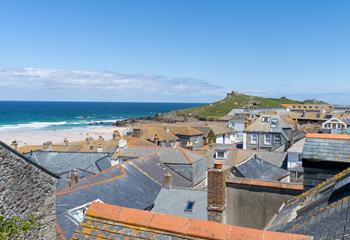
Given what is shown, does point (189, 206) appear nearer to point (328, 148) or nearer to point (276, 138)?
point (328, 148)

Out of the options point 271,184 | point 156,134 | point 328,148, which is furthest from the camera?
point 156,134

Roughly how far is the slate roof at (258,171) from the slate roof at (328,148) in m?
16.1

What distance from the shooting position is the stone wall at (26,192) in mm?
10813

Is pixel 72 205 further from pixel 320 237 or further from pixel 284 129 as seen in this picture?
pixel 284 129

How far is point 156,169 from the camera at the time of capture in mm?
27312

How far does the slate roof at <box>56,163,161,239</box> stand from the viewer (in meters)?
15.6

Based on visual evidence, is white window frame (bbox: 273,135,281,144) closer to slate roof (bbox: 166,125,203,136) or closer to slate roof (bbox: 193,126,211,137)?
slate roof (bbox: 166,125,203,136)

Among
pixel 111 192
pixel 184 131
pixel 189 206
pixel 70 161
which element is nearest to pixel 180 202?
pixel 189 206

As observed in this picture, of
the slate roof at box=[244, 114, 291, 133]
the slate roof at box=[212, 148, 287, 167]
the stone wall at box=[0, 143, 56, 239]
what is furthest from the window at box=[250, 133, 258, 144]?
A: the stone wall at box=[0, 143, 56, 239]

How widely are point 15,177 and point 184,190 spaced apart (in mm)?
12588

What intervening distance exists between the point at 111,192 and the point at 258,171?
43.7 feet

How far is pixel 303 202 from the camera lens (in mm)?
9828

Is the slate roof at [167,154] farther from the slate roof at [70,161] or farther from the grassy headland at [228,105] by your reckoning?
the grassy headland at [228,105]

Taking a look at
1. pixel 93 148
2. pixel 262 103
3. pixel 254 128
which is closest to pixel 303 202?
pixel 93 148
